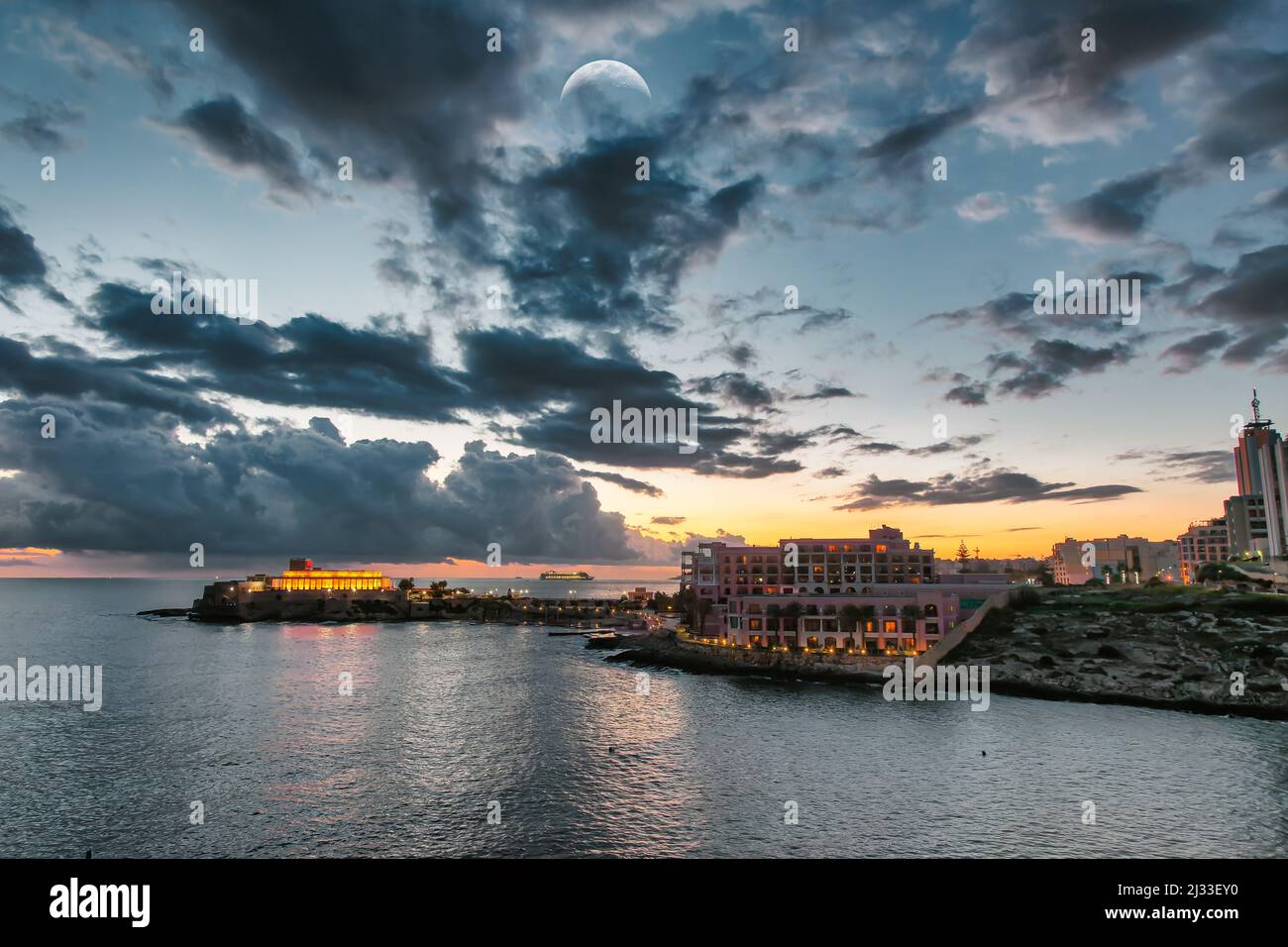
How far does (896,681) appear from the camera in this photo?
85.0 meters

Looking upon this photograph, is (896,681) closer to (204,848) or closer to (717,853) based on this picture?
(717,853)

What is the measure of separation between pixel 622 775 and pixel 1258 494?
595 feet

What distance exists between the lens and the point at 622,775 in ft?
162

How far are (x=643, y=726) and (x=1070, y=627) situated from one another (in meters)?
68.2

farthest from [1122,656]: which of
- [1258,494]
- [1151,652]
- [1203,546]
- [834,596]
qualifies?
[1203,546]

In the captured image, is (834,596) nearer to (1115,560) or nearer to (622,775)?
(622,775)

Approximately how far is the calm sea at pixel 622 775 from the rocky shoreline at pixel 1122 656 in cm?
674

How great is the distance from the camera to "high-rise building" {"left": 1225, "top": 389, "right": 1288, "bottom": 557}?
136m

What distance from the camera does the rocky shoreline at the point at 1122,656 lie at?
72.8m

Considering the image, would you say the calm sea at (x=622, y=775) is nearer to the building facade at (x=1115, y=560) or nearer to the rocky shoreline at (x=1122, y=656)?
the rocky shoreline at (x=1122, y=656)

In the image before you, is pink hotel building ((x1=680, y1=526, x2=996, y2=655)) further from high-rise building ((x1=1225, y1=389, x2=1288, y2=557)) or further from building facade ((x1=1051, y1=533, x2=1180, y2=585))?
building facade ((x1=1051, y1=533, x2=1180, y2=585))

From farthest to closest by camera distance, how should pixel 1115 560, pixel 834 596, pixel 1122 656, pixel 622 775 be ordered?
pixel 1115 560 → pixel 834 596 → pixel 1122 656 → pixel 622 775

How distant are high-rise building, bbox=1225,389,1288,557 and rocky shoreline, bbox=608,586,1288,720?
4513 centimetres
